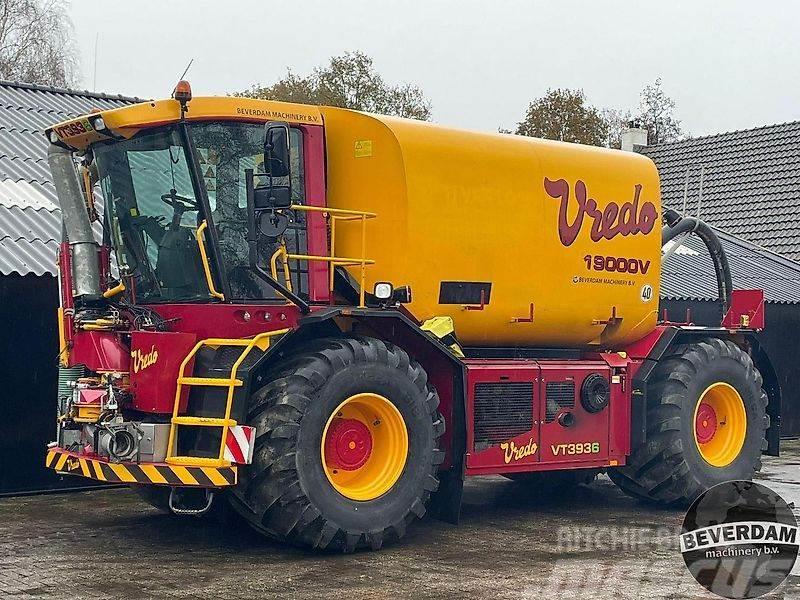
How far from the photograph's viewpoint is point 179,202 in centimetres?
923

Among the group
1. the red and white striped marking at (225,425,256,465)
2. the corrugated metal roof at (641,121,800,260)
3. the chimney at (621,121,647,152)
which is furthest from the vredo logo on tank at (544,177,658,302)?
the chimney at (621,121,647,152)

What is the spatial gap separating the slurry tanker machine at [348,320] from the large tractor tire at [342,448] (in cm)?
2

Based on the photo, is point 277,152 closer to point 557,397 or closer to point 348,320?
point 348,320

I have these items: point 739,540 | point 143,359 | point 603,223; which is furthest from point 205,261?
point 739,540

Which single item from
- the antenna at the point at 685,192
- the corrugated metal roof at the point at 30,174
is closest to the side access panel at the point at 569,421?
the corrugated metal roof at the point at 30,174

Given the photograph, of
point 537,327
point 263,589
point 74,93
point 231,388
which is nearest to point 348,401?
point 231,388

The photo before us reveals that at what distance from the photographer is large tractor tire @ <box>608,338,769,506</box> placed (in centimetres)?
1122

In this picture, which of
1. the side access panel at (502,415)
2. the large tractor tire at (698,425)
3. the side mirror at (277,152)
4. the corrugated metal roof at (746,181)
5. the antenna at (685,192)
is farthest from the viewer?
the antenna at (685,192)

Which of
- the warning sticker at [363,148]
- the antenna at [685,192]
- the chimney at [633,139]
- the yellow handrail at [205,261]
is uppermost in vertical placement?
the chimney at [633,139]

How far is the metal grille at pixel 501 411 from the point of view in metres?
10.0

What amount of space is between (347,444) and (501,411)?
5.30 feet

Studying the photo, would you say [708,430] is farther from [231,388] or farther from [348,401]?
[231,388]

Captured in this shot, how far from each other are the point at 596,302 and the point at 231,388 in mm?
4085

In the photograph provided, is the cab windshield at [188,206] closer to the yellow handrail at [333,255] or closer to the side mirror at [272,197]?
the yellow handrail at [333,255]
